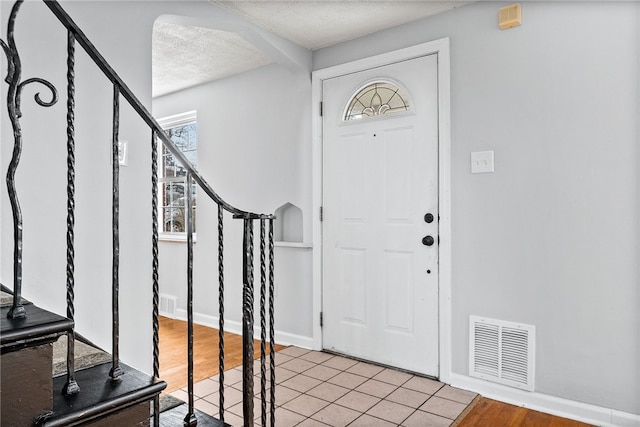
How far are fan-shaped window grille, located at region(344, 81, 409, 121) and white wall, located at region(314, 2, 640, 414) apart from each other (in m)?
A: 0.39

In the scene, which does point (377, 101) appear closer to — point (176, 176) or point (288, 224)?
point (288, 224)

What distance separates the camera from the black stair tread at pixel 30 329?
0.86 meters

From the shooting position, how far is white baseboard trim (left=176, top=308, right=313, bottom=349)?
3451mm

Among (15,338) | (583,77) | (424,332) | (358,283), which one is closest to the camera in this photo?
(15,338)

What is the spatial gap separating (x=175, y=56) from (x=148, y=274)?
2002mm

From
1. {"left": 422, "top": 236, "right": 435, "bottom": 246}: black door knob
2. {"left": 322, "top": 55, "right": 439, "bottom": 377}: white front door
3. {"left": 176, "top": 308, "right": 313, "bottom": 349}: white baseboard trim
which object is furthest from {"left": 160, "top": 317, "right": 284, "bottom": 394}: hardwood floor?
{"left": 422, "top": 236, "right": 435, "bottom": 246}: black door knob

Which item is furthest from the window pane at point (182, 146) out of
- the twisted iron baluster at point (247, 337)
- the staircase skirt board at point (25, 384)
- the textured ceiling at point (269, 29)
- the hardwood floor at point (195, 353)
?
the staircase skirt board at point (25, 384)

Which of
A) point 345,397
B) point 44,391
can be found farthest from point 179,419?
point 345,397

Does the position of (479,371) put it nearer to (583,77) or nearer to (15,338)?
(583,77)

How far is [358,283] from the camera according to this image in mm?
A: 3145

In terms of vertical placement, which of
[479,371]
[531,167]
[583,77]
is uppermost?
[583,77]

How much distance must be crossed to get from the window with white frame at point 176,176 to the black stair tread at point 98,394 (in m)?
3.35

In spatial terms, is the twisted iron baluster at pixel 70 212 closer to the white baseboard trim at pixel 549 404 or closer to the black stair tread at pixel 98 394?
the black stair tread at pixel 98 394

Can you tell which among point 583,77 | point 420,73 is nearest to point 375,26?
point 420,73
